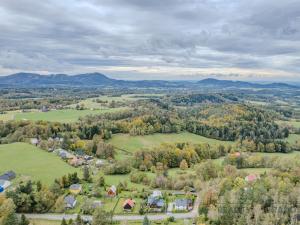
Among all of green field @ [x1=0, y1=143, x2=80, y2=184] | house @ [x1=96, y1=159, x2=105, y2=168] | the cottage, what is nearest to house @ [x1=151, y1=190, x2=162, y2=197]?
green field @ [x1=0, y1=143, x2=80, y2=184]

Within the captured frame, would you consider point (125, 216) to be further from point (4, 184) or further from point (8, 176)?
point (8, 176)

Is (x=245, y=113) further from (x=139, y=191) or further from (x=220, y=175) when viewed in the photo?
(x=139, y=191)

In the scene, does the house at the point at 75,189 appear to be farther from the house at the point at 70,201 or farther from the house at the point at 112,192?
the house at the point at 112,192

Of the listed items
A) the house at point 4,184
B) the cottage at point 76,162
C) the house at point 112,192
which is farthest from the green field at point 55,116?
the house at point 112,192

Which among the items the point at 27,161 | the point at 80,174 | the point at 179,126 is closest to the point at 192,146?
the point at 179,126

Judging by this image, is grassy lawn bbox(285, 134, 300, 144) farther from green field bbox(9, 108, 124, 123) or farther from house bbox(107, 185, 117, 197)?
green field bbox(9, 108, 124, 123)

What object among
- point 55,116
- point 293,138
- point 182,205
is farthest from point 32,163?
point 293,138

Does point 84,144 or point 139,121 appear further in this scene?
point 139,121
